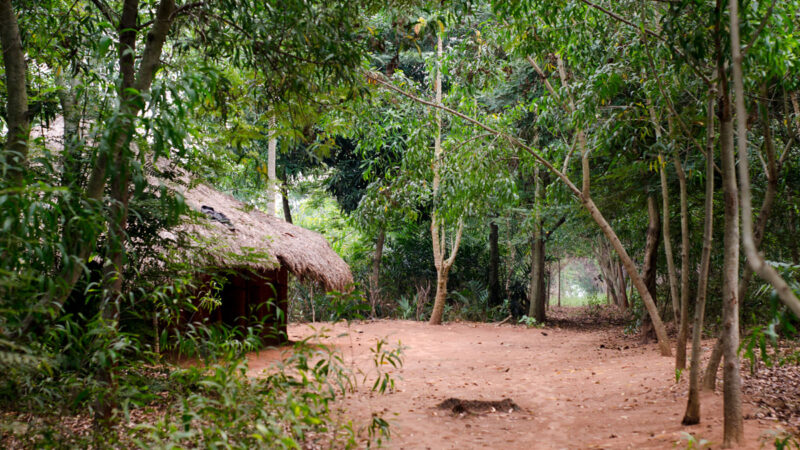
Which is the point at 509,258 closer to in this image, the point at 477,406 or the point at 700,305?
the point at 477,406

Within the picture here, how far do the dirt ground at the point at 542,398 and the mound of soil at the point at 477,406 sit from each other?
22 millimetres

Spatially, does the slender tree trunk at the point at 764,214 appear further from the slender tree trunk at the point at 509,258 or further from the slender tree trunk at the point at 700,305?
the slender tree trunk at the point at 509,258

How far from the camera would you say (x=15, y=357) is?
5.94ft

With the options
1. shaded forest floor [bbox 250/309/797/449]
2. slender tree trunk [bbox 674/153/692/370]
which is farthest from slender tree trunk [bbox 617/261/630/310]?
slender tree trunk [bbox 674/153/692/370]

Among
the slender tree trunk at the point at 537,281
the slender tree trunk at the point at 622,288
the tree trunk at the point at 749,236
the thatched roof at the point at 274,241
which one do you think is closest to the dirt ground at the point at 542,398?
the thatched roof at the point at 274,241

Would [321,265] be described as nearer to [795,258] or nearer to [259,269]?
[259,269]

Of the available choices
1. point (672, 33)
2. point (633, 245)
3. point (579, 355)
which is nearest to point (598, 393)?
point (579, 355)

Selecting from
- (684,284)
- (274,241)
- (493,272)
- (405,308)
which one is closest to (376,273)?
(405,308)

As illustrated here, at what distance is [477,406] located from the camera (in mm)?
5176

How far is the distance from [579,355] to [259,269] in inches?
194

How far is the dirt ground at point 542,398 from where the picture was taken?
164 inches

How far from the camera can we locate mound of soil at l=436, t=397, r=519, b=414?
5.11 m

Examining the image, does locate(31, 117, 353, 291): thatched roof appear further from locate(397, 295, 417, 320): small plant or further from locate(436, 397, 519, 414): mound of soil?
locate(397, 295, 417, 320): small plant

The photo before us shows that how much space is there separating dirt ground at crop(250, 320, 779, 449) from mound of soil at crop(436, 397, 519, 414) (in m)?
0.02
